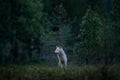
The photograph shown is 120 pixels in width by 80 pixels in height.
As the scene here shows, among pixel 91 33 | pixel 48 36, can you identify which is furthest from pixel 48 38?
pixel 91 33

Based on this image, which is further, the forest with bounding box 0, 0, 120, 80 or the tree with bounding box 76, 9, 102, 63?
the tree with bounding box 76, 9, 102, 63

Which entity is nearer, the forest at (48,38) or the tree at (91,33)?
the forest at (48,38)

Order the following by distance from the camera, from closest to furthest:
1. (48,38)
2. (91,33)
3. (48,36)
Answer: (91,33) < (48,38) < (48,36)

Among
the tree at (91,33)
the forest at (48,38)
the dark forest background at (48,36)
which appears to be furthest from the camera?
the tree at (91,33)

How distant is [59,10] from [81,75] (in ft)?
84.8

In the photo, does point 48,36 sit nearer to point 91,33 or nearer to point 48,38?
point 48,38

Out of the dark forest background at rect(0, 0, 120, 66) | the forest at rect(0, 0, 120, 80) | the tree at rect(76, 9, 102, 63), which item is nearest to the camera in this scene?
the forest at rect(0, 0, 120, 80)

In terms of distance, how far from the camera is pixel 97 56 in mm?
33062

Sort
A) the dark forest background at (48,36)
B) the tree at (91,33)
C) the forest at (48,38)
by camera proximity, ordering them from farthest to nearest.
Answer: the tree at (91,33) < the dark forest background at (48,36) < the forest at (48,38)

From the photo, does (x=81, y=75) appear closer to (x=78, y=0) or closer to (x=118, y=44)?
Answer: (x=118, y=44)

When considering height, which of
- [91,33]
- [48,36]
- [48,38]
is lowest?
[48,38]

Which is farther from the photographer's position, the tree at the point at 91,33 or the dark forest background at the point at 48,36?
the tree at the point at 91,33

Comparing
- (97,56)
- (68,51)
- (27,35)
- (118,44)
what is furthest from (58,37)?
(118,44)

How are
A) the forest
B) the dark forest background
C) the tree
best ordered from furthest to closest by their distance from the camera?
the tree, the dark forest background, the forest
